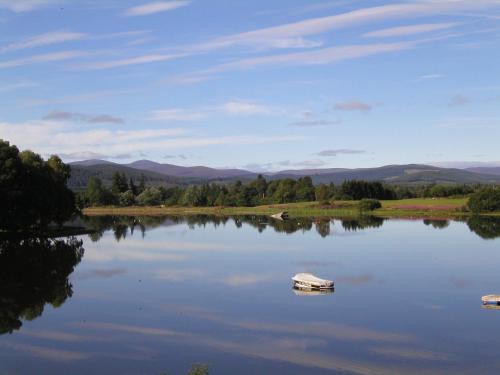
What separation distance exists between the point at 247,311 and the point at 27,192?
132ft

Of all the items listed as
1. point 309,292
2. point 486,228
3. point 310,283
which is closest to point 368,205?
point 486,228

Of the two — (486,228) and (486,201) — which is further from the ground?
(486,201)

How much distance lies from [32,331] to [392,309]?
55.8 feet

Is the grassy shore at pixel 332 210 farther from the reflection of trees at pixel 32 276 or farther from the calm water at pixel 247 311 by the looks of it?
the reflection of trees at pixel 32 276

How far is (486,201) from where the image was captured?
4437 inches

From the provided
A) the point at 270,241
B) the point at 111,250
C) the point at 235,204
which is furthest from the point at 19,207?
the point at 235,204

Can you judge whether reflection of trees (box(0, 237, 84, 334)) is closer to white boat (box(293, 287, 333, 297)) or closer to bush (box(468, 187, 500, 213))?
white boat (box(293, 287, 333, 297))

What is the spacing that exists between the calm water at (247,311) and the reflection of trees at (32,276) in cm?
13

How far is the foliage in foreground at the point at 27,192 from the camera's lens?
61.2 meters

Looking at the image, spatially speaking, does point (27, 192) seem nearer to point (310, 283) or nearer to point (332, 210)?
point (310, 283)

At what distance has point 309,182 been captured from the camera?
165 metres

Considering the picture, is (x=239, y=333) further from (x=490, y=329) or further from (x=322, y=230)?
(x=322, y=230)

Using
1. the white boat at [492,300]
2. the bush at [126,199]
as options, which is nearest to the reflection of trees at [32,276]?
the white boat at [492,300]

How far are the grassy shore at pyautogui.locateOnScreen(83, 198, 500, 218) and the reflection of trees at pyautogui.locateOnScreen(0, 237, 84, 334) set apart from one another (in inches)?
2742
